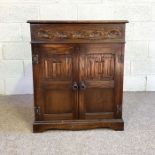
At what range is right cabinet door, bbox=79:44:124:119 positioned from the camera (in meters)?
2.21

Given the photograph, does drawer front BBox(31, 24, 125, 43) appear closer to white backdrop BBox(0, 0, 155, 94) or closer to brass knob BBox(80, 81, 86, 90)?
brass knob BBox(80, 81, 86, 90)

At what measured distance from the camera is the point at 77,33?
215 centimetres

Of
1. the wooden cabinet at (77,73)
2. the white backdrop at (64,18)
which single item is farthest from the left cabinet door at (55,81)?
the white backdrop at (64,18)

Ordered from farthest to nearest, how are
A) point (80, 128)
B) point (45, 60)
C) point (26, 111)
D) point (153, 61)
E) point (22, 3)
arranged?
point (153, 61) → point (22, 3) → point (26, 111) → point (80, 128) → point (45, 60)

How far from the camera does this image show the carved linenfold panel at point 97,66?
2220 millimetres

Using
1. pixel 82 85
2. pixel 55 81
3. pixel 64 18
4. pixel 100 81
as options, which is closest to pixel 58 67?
pixel 55 81

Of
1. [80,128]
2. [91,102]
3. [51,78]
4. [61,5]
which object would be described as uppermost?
[61,5]

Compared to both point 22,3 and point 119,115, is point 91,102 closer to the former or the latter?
point 119,115

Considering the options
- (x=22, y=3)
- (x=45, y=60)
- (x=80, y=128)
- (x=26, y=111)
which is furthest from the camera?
(x=22, y=3)

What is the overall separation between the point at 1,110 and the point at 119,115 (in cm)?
137

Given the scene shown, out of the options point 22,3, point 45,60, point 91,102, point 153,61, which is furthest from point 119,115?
point 22,3

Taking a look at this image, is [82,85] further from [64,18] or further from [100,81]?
[64,18]

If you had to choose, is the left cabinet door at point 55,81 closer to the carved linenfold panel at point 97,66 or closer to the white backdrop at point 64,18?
the carved linenfold panel at point 97,66

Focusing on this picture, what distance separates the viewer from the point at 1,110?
113 inches
